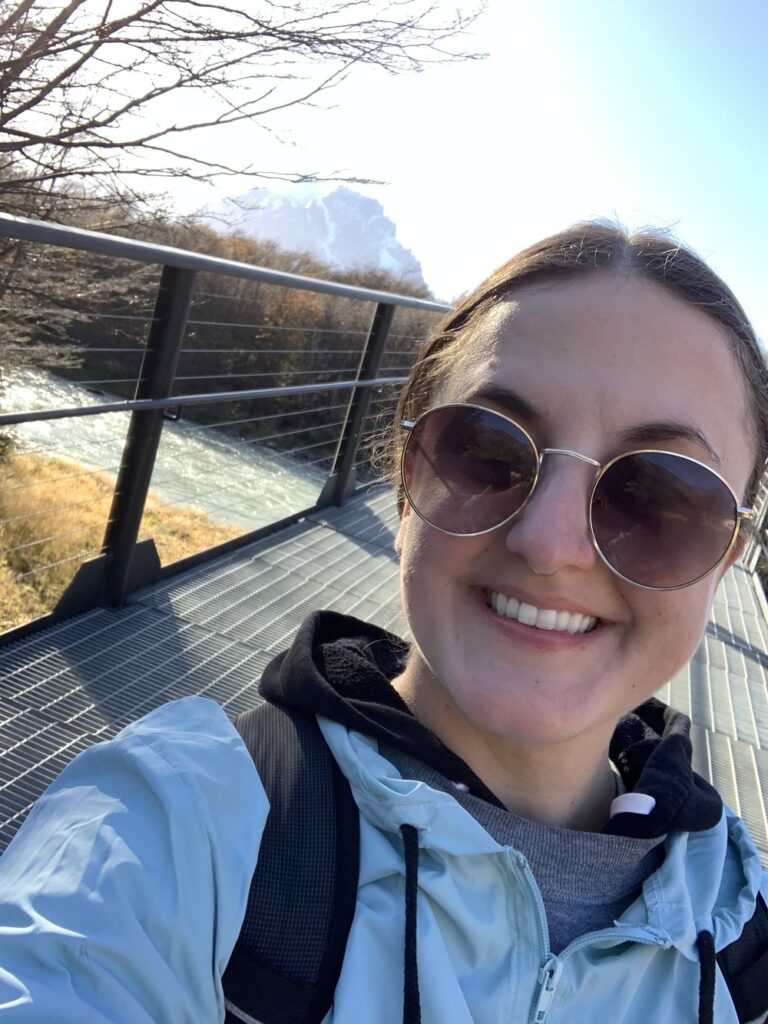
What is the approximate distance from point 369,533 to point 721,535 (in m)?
3.43

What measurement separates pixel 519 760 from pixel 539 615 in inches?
9.8

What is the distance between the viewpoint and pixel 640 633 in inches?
46.1

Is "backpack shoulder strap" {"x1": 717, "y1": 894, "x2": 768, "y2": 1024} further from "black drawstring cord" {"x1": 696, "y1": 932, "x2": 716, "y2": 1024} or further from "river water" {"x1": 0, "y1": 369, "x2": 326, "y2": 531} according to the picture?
"river water" {"x1": 0, "y1": 369, "x2": 326, "y2": 531}

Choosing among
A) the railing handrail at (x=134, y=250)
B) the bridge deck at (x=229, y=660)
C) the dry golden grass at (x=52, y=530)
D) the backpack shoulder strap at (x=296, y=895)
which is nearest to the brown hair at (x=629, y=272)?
the backpack shoulder strap at (x=296, y=895)

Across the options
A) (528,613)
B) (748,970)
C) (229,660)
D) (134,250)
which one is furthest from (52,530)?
(748,970)

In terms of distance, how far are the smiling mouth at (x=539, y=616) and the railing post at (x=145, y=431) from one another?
2.05m

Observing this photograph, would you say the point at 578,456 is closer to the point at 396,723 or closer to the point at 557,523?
the point at 557,523

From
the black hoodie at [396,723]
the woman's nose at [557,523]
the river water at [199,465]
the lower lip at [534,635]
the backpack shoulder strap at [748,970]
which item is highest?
the woman's nose at [557,523]

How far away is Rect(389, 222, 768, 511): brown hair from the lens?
1276mm

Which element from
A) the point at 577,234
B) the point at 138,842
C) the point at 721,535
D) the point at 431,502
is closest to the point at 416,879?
the point at 138,842

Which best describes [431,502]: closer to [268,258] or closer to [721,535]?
[721,535]

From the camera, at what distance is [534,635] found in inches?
44.6

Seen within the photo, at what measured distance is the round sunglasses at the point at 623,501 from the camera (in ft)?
3.68

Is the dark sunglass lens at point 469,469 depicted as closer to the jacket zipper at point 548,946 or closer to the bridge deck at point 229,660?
the jacket zipper at point 548,946
